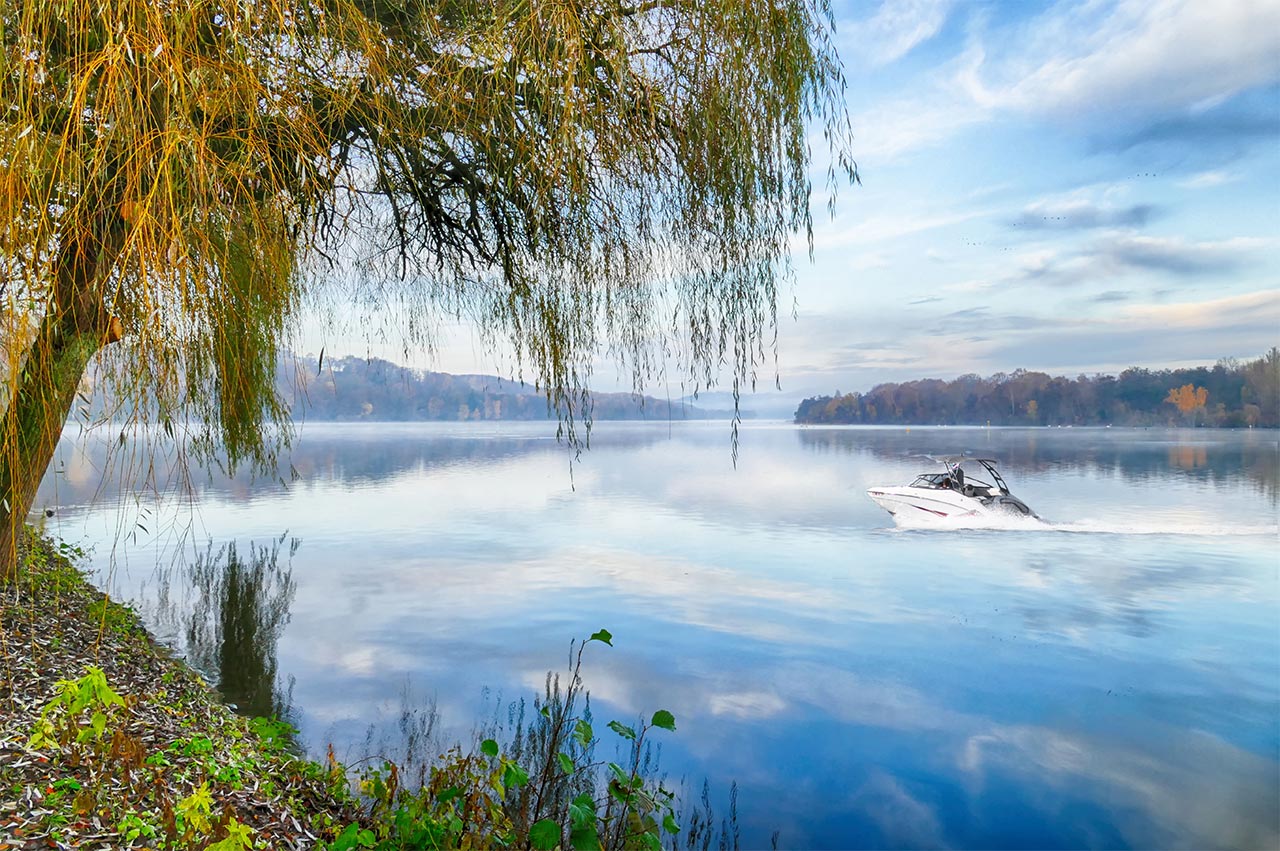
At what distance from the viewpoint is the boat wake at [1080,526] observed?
52.6 ft

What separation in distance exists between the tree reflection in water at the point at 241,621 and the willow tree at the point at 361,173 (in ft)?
9.05

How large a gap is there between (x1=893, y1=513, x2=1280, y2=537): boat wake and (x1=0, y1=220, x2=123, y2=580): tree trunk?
16488 millimetres

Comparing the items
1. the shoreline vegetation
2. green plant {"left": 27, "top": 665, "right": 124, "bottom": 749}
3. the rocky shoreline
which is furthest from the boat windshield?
green plant {"left": 27, "top": 665, "right": 124, "bottom": 749}

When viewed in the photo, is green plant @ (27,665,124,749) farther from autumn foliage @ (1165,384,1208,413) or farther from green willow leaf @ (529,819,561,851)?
autumn foliage @ (1165,384,1208,413)

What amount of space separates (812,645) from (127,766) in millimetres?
6976

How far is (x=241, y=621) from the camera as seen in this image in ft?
23.2

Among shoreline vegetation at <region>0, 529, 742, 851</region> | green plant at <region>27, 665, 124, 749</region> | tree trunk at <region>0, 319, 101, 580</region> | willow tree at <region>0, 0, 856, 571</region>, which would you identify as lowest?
shoreline vegetation at <region>0, 529, 742, 851</region>

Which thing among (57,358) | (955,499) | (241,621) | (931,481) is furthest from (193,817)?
(931,481)

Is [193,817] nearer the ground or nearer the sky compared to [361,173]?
nearer the ground

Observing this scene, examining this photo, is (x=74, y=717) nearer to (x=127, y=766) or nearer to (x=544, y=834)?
(x=127, y=766)

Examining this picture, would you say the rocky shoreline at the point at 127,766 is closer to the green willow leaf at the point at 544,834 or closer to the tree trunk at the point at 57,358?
the tree trunk at the point at 57,358

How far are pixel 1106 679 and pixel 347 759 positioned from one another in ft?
24.5

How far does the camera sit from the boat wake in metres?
16.0

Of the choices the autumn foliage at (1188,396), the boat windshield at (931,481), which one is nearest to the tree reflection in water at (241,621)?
the boat windshield at (931,481)
